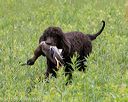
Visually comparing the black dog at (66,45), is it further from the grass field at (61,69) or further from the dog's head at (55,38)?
the grass field at (61,69)

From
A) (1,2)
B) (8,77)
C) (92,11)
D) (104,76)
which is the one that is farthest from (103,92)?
(1,2)

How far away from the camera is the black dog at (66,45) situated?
7.72 m

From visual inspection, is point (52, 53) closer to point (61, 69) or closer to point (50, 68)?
point (50, 68)

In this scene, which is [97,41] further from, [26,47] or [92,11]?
[92,11]

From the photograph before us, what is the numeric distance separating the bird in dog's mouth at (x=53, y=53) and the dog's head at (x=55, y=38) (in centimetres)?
9

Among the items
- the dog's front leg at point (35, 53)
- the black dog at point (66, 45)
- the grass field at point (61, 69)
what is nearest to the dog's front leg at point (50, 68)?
the black dog at point (66, 45)

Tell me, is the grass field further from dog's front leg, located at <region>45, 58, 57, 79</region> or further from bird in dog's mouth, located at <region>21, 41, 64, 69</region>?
bird in dog's mouth, located at <region>21, 41, 64, 69</region>

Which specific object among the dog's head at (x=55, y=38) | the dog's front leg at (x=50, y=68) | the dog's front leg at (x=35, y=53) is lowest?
the dog's front leg at (x=50, y=68)

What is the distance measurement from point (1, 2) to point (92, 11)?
2.87 metres

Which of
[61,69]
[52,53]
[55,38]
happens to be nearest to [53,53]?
[52,53]

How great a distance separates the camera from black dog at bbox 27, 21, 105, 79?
7723mm

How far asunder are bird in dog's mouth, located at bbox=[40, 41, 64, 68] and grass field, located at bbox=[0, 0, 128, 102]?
0.32 m

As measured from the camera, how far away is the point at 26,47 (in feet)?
32.2

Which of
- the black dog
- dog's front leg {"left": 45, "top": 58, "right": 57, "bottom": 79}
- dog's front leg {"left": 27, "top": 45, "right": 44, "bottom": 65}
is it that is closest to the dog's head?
the black dog
